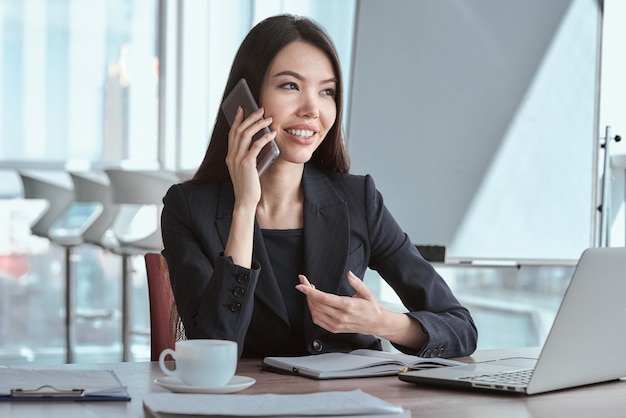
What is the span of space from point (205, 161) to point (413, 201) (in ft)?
6.30

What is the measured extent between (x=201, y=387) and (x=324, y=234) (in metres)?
0.69

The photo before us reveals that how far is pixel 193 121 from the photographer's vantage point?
252 inches

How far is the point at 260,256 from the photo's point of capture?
1.73 m

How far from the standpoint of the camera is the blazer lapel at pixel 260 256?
66.2 inches

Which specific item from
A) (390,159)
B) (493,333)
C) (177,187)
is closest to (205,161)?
(177,187)

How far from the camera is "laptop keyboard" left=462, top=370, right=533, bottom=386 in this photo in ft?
4.03

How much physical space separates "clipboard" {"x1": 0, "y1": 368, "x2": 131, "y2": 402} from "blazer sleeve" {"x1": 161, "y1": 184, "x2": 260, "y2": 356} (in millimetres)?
312

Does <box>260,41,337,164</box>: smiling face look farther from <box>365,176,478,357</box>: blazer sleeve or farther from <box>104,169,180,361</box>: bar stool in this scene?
<box>104,169,180,361</box>: bar stool

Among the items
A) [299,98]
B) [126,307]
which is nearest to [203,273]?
[299,98]

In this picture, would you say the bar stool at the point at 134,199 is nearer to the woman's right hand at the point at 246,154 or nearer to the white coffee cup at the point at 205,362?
the woman's right hand at the point at 246,154

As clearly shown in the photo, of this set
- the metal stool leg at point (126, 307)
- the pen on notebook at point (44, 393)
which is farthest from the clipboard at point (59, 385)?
the metal stool leg at point (126, 307)

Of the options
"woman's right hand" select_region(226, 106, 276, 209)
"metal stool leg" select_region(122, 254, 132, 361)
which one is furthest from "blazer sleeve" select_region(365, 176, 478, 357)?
"metal stool leg" select_region(122, 254, 132, 361)

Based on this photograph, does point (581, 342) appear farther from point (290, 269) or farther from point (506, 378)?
point (290, 269)

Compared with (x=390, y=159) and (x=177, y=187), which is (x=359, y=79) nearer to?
(x=390, y=159)
